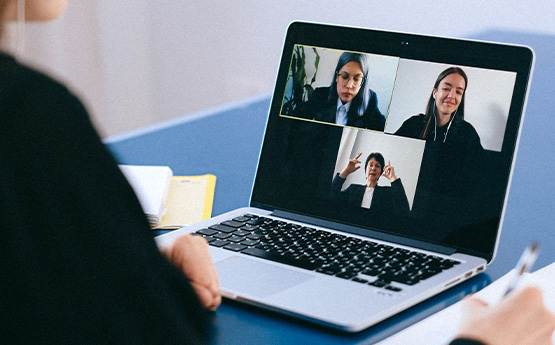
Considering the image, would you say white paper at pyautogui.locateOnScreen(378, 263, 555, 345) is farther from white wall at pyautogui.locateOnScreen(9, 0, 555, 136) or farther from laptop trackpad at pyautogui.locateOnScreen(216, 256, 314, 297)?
white wall at pyautogui.locateOnScreen(9, 0, 555, 136)

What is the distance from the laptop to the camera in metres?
0.80

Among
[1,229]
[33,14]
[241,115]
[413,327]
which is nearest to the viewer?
[1,229]

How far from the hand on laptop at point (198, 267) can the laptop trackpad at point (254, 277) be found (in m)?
0.03

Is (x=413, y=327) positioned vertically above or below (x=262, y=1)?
below

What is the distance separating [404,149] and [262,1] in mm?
2340

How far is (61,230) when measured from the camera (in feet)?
1.49

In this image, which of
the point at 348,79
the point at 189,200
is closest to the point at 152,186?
the point at 189,200

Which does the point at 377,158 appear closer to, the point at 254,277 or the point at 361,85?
the point at 361,85

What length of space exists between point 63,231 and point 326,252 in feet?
1.44

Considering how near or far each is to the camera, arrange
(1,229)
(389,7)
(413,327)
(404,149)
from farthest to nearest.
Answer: (389,7) → (404,149) → (413,327) → (1,229)

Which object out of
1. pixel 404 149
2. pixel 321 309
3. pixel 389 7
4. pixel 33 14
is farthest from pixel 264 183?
pixel 389 7

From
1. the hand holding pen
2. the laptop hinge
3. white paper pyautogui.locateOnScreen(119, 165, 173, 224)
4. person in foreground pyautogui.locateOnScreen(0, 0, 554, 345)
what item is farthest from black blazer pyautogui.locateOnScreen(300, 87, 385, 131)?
person in foreground pyautogui.locateOnScreen(0, 0, 554, 345)

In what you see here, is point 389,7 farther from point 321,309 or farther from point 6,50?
point 6,50

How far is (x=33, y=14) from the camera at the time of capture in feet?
1.81
